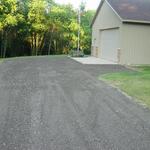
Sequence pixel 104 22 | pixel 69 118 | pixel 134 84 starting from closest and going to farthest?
pixel 69 118, pixel 134 84, pixel 104 22

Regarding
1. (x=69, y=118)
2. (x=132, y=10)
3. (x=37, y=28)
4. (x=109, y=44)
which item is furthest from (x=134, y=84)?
(x=37, y=28)

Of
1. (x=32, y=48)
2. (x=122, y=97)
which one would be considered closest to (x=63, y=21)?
(x=32, y=48)

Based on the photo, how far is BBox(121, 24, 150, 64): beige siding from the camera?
23.5m

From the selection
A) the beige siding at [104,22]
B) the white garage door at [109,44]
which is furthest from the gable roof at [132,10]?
the white garage door at [109,44]

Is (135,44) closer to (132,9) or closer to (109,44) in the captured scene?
(132,9)

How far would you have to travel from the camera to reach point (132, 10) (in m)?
24.8

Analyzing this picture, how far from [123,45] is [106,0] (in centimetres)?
495

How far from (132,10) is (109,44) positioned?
9.85 ft

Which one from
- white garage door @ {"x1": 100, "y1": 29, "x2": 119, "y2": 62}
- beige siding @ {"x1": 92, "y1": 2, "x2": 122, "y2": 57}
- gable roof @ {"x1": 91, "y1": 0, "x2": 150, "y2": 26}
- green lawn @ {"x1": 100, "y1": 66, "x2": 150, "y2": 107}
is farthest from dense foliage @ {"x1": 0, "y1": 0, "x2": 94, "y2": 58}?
green lawn @ {"x1": 100, "y1": 66, "x2": 150, "y2": 107}

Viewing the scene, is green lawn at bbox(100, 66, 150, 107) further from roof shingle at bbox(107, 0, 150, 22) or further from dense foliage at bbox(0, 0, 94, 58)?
dense foliage at bbox(0, 0, 94, 58)

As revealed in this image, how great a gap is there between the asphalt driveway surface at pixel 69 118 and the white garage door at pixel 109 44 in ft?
39.9

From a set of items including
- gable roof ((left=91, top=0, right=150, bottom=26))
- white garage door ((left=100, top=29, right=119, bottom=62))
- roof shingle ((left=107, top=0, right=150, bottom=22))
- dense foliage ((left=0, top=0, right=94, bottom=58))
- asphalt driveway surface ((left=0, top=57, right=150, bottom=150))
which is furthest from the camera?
dense foliage ((left=0, top=0, right=94, bottom=58))

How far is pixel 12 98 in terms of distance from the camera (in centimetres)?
1021

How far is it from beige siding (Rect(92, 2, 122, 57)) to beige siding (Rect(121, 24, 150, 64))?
3.09ft
